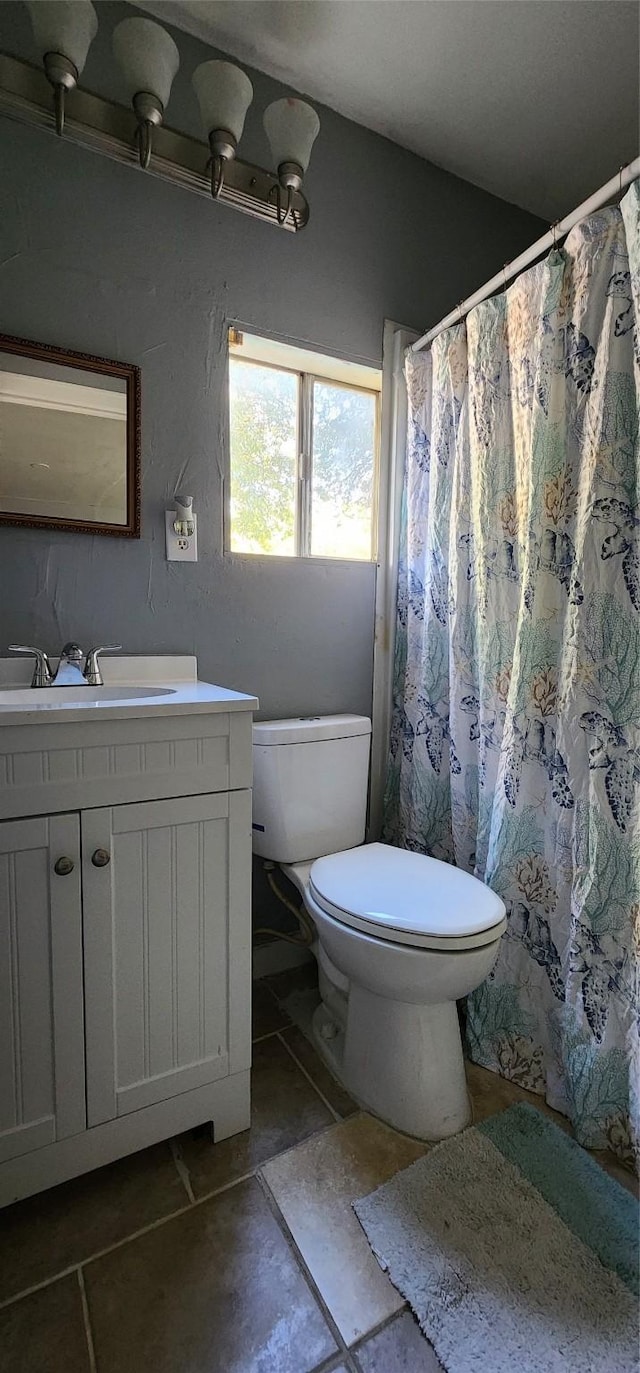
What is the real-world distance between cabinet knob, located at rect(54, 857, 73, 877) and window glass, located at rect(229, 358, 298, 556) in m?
0.91

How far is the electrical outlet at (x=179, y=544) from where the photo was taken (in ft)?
4.60

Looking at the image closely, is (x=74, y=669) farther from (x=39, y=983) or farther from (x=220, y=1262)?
(x=220, y=1262)

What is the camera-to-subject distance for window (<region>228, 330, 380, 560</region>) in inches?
62.3

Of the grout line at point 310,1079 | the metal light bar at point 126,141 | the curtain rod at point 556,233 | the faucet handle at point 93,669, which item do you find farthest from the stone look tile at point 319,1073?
the metal light bar at point 126,141

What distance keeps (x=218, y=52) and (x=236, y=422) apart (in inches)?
31.7

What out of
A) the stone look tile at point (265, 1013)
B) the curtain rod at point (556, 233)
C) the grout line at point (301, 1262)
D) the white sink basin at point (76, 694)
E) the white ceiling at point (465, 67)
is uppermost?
the white ceiling at point (465, 67)

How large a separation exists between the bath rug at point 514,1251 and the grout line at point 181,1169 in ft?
1.00

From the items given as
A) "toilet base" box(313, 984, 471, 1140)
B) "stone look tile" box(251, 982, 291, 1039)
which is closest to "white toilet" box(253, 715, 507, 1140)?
"toilet base" box(313, 984, 471, 1140)

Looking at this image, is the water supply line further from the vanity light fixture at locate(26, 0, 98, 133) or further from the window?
the vanity light fixture at locate(26, 0, 98, 133)

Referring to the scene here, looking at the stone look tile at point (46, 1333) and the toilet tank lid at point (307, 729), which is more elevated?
the toilet tank lid at point (307, 729)

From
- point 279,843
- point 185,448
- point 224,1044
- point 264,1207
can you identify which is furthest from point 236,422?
point 264,1207

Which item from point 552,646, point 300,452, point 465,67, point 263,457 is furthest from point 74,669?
point 465,67

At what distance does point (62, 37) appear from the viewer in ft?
3.34

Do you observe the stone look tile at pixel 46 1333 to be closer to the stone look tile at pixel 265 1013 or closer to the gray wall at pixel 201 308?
the stone look tile at pixel 265 1013
